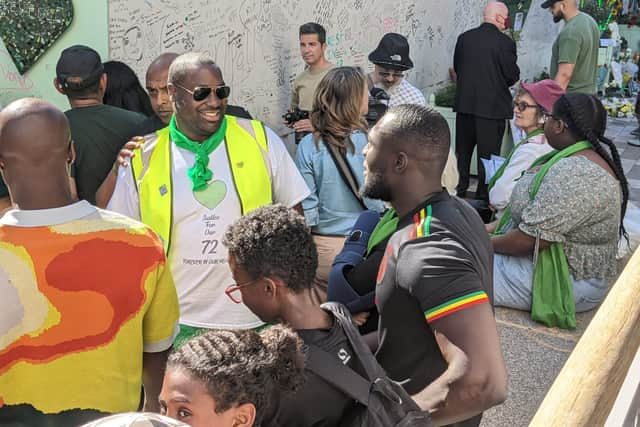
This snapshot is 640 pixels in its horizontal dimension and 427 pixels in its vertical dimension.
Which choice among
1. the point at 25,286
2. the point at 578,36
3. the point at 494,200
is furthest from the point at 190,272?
the point at 578,36

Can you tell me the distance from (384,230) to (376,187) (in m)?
0.26

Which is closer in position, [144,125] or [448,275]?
[448,275]

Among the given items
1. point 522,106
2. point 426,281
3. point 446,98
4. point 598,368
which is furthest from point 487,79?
point 598,368

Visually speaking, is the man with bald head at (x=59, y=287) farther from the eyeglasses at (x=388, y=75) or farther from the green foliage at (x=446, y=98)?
the green foliage at (x=446, y=98)

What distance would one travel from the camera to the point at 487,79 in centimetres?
713

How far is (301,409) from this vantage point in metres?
1.59

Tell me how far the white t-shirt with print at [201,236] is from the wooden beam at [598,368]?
51.5 inches

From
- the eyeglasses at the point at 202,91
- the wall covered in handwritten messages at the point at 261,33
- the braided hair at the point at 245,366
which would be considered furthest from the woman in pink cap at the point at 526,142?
the braided hair at the point at 245,366

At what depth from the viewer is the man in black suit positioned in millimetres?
7148

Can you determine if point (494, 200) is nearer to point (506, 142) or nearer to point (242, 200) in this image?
point (242, 200)

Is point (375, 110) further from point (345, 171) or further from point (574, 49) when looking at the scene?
point (574, 49)

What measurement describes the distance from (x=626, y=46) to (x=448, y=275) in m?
17.7

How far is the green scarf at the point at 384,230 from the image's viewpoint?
2.44m

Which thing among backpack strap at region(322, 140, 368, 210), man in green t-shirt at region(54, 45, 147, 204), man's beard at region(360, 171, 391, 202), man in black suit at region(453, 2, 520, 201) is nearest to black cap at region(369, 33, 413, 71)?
man in black suit at region(453, 2, 520, 201)
